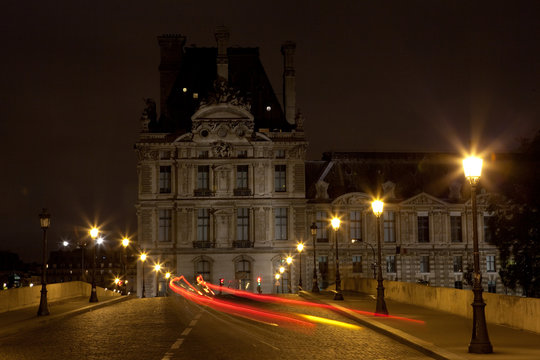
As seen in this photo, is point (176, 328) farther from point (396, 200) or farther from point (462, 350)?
point (396, 200)

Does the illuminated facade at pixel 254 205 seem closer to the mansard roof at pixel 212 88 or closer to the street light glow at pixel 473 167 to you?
the mansard roof at pixel 212 88

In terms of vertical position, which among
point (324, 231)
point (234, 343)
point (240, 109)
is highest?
point (240, 109)

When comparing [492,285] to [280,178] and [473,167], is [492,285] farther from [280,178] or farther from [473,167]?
[473,167]

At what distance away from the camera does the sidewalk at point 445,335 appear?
15942 mm

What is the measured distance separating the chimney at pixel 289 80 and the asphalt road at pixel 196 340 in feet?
164

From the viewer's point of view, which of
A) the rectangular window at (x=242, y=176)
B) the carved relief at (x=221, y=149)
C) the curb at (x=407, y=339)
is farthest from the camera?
the rectangular window at (x=242, y=176)

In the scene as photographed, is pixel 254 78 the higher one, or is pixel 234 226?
pixel 254 78

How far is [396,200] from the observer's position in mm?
77188

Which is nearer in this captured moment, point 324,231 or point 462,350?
point 462,350

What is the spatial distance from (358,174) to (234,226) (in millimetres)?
14119

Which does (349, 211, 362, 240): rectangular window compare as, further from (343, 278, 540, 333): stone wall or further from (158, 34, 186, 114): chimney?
(343, 278, 540, 333): stone wall

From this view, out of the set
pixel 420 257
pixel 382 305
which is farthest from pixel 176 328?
pixel 420 257

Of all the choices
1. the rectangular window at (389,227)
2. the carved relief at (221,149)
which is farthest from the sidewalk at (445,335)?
the rectangular window at (389,227)

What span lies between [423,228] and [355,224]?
A: 659 centimetres
